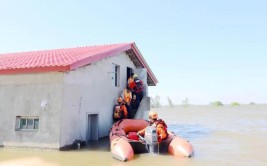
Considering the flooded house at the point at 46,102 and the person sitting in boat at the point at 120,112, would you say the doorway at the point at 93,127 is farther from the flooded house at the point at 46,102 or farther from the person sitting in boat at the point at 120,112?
the person sitting in boat at the point at 120,112

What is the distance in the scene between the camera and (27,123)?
9.61m

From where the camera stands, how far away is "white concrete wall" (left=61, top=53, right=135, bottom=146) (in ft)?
31.0

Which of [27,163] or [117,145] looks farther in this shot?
[117,145]

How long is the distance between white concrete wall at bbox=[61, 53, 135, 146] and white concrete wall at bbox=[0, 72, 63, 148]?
315 mm

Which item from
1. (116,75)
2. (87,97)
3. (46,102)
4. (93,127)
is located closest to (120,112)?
(93,127)

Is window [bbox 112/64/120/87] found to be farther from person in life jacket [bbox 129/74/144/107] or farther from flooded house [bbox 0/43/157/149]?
flooded house [bbox 0/43/157/149]

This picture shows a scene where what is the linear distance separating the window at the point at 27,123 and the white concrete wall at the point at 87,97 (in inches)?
45.0

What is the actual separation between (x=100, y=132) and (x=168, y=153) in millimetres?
4080

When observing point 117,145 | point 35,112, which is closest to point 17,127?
point 35,112

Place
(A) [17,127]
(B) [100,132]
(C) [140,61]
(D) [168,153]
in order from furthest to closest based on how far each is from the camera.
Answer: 1. (C) [140,61]
2. (B) [100,132]
3. (A) [17,127]
4. (D) [168,153]

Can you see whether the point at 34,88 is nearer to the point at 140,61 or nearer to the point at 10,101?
the point at 10,101

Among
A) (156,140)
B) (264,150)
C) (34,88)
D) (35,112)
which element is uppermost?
(34,88)

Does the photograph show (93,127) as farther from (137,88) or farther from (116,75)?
(137,88)

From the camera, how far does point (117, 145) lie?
8328mm
